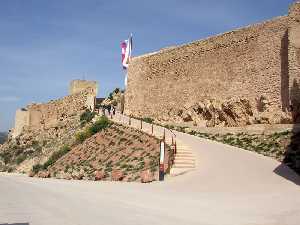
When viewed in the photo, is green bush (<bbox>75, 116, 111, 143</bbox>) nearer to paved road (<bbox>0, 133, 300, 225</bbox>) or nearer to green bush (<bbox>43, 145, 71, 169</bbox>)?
green bush (<bbox>43, 145, 71, 169</bbox>)

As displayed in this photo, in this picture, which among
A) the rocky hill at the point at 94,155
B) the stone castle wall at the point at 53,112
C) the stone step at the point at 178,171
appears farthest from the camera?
the stone castle wall at the point at 53,112

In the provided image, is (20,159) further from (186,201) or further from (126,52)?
(186,201)

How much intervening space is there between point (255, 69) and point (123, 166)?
9100 millimetres

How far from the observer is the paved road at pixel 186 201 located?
24.9ft

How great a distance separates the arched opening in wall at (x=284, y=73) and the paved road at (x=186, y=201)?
204 inches

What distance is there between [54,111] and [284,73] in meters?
24.0

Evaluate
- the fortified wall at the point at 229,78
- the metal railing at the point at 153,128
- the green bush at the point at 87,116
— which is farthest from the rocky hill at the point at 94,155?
the fortified wall at the point at 229,78

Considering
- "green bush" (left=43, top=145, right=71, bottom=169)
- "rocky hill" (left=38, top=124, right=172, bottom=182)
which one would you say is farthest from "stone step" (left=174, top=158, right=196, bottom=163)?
"green bush" (left=43, top=145, right=71, bottom=169)

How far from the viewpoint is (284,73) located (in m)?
20.5

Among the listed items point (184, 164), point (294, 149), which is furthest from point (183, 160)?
point (294, 149)

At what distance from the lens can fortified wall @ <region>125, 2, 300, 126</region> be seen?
20.3 m

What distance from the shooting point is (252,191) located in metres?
11.6

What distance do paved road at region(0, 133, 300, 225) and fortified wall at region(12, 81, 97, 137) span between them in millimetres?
21853

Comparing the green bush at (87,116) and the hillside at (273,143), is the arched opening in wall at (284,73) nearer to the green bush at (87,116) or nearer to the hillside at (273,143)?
the hillside at (273,143)
